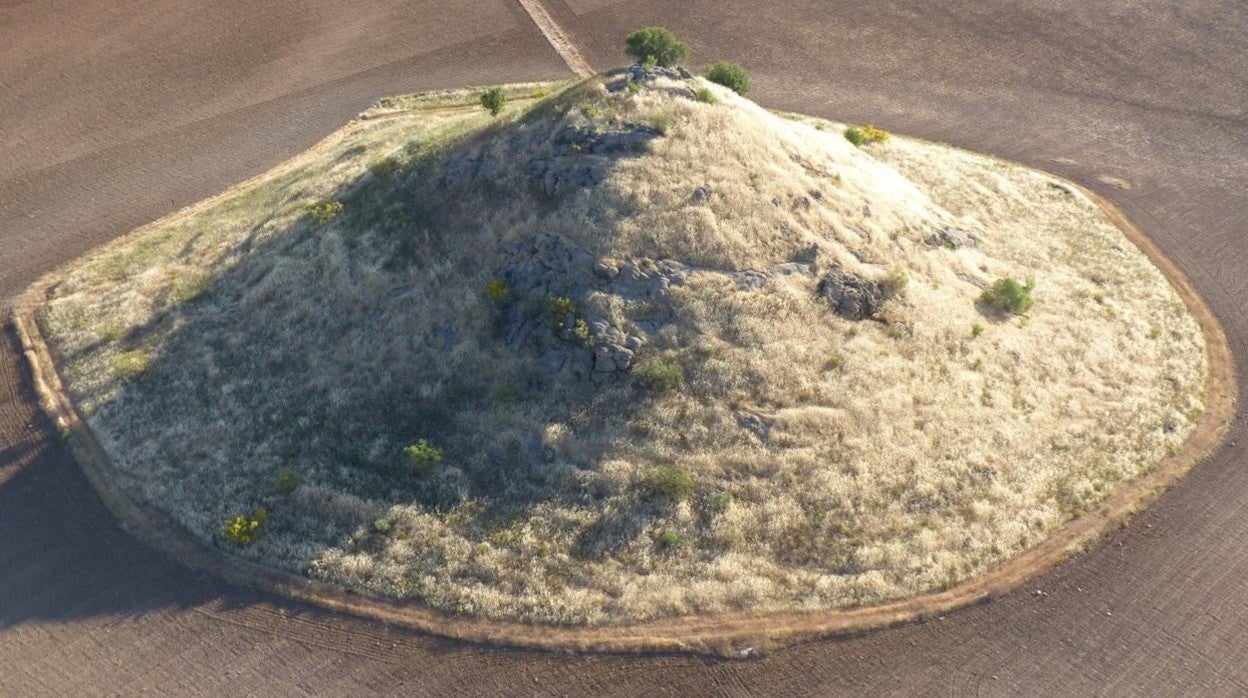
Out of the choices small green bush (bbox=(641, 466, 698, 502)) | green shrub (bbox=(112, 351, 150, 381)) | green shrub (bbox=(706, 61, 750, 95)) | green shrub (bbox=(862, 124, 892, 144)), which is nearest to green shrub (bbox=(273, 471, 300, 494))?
green shrub (bbox=(112, 351, 150, 381))

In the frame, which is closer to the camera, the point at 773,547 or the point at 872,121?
the point at 773,547

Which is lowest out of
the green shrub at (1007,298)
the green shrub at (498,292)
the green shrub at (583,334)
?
the green shrub at (1007,298)

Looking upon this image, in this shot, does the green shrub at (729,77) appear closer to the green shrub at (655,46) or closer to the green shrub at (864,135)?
the green shrub at (655,46)

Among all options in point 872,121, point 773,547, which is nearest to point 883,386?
point 773,547

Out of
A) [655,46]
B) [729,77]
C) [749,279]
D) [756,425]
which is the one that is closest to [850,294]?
[749,279]

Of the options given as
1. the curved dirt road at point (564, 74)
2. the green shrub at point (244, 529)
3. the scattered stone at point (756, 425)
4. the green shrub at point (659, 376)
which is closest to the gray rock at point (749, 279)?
the green shrub at point (659, 376)

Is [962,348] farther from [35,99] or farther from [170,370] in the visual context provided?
[35,99]
